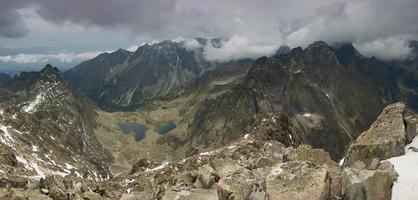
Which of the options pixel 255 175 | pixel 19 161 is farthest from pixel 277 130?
pixel 255 175

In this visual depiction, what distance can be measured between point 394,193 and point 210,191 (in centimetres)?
1373

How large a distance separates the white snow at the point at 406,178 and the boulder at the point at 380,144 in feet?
4.17

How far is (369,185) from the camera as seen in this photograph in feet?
90.2

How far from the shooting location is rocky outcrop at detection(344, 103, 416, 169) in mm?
33781

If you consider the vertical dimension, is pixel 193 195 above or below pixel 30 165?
above

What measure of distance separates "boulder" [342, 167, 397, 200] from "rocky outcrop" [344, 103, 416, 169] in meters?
4.72

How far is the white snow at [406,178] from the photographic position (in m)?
27.5

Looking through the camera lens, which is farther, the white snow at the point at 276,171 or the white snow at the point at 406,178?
the white snow at the point at 276,171

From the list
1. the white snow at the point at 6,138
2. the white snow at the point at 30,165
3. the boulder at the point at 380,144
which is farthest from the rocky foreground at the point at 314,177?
the white snow at the point at 6,138

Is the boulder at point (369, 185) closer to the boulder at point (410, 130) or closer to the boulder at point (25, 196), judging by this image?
the boulder at point (410, 130)

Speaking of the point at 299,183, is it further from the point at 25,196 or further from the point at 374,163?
the point at 25,196

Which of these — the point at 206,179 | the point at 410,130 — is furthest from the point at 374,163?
the point at 206,179

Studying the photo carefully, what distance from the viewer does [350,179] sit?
1110 inches

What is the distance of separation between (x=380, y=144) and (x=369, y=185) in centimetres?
740
